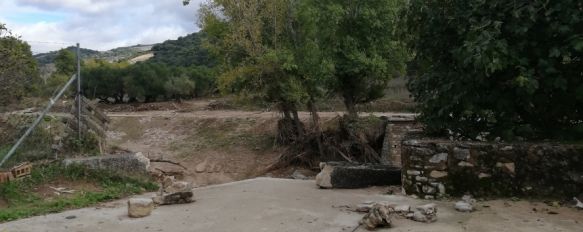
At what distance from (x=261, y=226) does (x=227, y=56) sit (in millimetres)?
12884

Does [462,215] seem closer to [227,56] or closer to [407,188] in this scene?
[407,188]

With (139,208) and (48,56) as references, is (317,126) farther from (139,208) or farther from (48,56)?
(48,56)

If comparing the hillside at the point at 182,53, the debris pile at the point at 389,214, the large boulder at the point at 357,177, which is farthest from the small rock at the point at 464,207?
the hillside at the point at 182,53

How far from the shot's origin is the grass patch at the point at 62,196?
7520 mm

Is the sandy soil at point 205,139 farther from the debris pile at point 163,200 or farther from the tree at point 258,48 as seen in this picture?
the debris pile at point 163,200

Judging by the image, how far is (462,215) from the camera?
616cm

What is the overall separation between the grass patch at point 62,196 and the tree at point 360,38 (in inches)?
354

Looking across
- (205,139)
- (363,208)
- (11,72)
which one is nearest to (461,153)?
(363,208)

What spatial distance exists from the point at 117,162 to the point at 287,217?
14.8ft

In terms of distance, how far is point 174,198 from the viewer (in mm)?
7531

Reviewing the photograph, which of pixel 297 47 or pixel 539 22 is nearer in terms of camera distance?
pixel 539 22

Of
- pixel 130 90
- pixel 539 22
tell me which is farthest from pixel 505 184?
pixel 130 90

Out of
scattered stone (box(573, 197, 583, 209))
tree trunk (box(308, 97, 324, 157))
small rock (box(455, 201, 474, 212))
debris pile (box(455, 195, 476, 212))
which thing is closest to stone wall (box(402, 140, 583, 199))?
scattered stone (box(573, 197, 583, 209))

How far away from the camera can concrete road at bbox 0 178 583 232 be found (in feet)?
18.9
